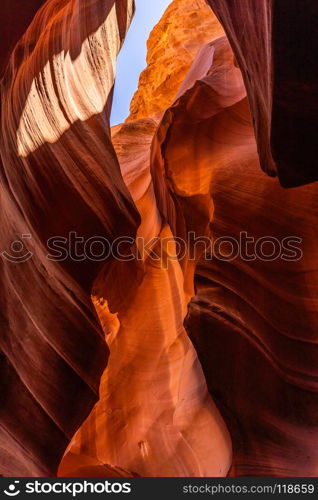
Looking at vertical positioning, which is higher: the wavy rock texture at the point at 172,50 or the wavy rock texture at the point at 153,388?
the wavy rock texture at the point at 172,50

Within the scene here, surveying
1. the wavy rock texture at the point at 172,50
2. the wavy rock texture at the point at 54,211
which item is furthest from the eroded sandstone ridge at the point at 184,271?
the wavy rock texture at the point at 172,50

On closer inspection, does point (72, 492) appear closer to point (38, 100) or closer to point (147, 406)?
point (38, 100)

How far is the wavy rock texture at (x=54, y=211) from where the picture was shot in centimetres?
390

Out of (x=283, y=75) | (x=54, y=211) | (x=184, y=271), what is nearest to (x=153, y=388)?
(x=184, y=271)

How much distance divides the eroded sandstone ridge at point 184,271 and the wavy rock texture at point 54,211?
14 millimetres

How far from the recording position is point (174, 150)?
20.6ft

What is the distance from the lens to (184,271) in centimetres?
655

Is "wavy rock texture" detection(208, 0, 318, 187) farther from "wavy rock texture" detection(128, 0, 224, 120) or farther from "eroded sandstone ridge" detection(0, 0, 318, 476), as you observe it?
"wavy rock texture" detection(128, 0, 224, 120)

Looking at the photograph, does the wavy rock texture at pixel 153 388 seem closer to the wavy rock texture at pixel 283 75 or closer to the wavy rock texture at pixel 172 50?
the wavy rock texture at pixel 172 50

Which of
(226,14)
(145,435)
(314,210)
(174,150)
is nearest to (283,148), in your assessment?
(226,14)

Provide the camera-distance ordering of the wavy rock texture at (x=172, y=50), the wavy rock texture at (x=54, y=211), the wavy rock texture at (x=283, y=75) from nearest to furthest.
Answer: the wavy rock texture at (x=283, y=75) < the wavy rock texture at (x=54, y=211) < the wavy rock texture at (x=172, y=50)

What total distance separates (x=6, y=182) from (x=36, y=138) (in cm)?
63

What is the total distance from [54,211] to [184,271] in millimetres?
2154

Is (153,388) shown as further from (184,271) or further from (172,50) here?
(172,50)
